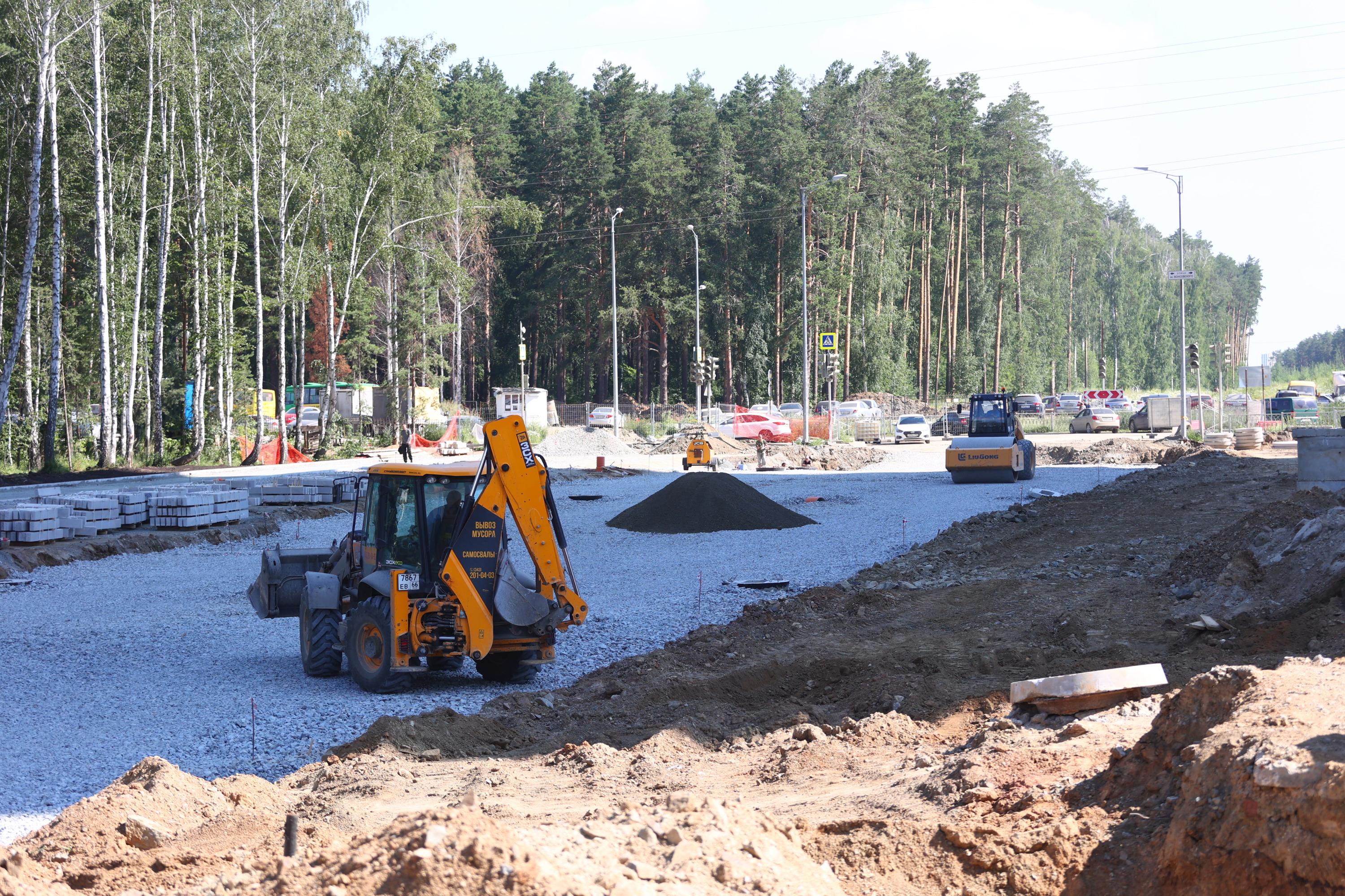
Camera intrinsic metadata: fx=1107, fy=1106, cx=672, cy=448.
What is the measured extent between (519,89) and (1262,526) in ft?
303

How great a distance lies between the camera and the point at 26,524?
1789cm

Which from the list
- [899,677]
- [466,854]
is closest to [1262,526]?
[899,677]

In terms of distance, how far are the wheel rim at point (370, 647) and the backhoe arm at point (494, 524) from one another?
36.5 inches

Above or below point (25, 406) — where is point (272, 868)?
below

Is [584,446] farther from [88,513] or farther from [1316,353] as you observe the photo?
[1316,353]

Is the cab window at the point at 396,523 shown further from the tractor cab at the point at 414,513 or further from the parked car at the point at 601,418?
the parked car at the point at 601,418

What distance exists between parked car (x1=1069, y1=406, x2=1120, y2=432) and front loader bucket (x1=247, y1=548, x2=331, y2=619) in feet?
156

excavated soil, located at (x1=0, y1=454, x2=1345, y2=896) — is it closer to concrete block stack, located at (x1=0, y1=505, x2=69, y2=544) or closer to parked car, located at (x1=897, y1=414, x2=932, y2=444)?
concrete block stack, located at (x1=0, y1=505, x2=69, y2=544)

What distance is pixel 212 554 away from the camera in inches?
742

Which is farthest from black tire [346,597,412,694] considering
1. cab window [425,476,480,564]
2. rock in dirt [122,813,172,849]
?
rock in dirt [122,813,172,849]

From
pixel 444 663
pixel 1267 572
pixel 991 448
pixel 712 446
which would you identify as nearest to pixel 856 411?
pixel 712 446

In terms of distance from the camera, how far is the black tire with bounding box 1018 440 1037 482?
1163 inches

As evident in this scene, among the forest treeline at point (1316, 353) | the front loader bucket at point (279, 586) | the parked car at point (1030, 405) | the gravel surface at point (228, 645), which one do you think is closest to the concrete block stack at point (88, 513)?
the gravel surface at point (228, 645)

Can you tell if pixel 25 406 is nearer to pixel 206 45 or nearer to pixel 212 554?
pixel 206 45
